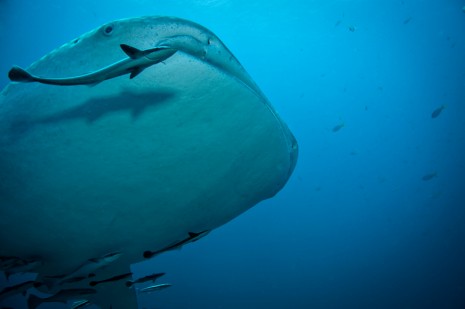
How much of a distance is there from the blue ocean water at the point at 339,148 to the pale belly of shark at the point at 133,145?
1928 centimetres

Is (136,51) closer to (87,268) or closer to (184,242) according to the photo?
(184,242)

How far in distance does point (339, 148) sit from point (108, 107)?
1842 inches

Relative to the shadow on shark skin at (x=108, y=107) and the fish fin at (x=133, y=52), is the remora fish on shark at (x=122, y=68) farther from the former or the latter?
the shadow on shark skin at (x=108, y=107)

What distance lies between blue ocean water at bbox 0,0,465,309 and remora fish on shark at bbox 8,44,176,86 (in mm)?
19571

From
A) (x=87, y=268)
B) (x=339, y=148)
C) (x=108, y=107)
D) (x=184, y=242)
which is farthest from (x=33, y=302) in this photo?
(x=339, y=148)

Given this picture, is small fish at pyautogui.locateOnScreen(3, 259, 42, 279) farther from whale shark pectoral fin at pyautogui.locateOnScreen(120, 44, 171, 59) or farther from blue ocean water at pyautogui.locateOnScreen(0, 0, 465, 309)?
blue ocean water at pyautogui.locateOnScreen(0, 0, 465, 309)

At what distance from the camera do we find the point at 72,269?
103 inches

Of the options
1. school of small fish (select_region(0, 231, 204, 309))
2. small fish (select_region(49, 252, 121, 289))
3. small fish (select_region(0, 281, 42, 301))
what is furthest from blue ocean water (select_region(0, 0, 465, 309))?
small fish (select_region(49, 252, 121, 289))

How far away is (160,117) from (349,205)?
52.3 meters

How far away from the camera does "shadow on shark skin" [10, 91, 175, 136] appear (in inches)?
58.4

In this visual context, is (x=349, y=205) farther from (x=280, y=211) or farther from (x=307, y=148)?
(x=280, y=211)

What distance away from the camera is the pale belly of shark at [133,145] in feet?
4.64

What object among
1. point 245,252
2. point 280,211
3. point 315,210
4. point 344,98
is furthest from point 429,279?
point 344,98

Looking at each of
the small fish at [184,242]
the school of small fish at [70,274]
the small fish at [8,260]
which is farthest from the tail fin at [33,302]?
the small fish at [184,242]
